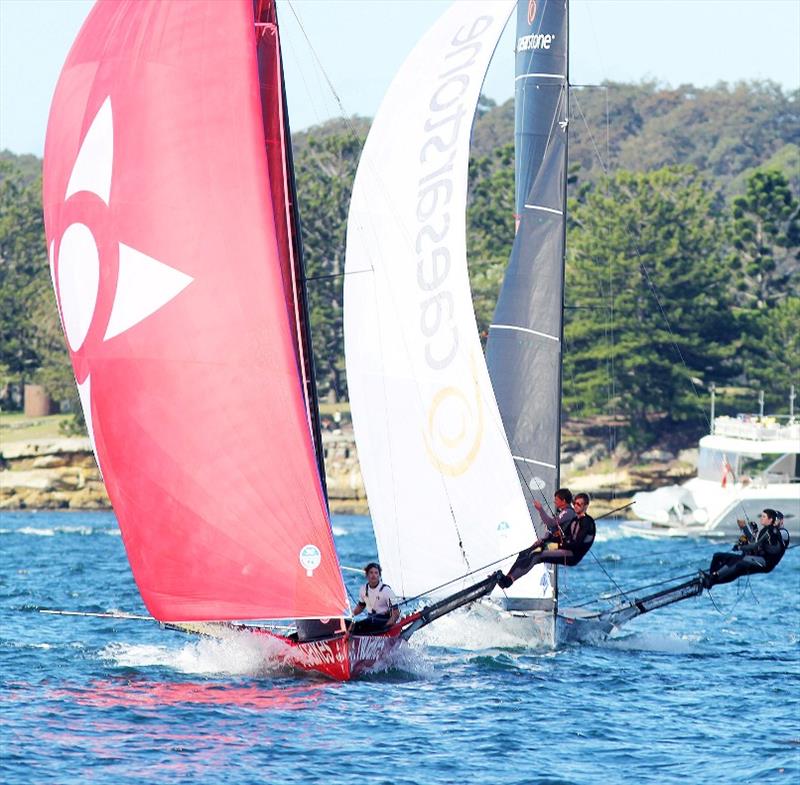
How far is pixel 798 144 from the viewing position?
5699 inches

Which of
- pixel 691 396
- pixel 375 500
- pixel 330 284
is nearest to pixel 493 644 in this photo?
pixel 375 500

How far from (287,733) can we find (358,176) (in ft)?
24.6

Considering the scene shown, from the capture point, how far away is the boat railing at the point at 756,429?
54.0 m

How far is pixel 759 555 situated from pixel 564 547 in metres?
2.60

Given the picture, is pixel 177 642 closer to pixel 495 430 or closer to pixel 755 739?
pixel 495 430

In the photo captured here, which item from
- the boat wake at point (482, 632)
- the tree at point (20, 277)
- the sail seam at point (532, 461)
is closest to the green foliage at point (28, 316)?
the tree at point (20, 277)

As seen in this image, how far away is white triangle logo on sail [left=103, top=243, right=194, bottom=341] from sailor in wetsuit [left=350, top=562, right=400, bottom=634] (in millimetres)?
3867

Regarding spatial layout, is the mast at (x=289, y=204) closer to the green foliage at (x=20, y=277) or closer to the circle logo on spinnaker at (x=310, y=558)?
the circle logo on spinnaker at (x=310, y=558)

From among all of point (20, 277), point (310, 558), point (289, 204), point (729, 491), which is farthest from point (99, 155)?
point (20, 277)

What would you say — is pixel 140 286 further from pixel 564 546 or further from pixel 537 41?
pixel 537 41

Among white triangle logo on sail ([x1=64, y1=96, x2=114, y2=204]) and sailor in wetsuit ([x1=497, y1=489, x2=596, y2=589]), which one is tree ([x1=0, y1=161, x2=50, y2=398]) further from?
white triangle logo on sail ([x1=64, y1=96, x2=114, y2=204])

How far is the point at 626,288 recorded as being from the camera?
70812 millimetres

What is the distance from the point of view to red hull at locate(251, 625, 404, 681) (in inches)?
749

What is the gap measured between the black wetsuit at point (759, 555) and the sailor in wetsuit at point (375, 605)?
12.7 feet
